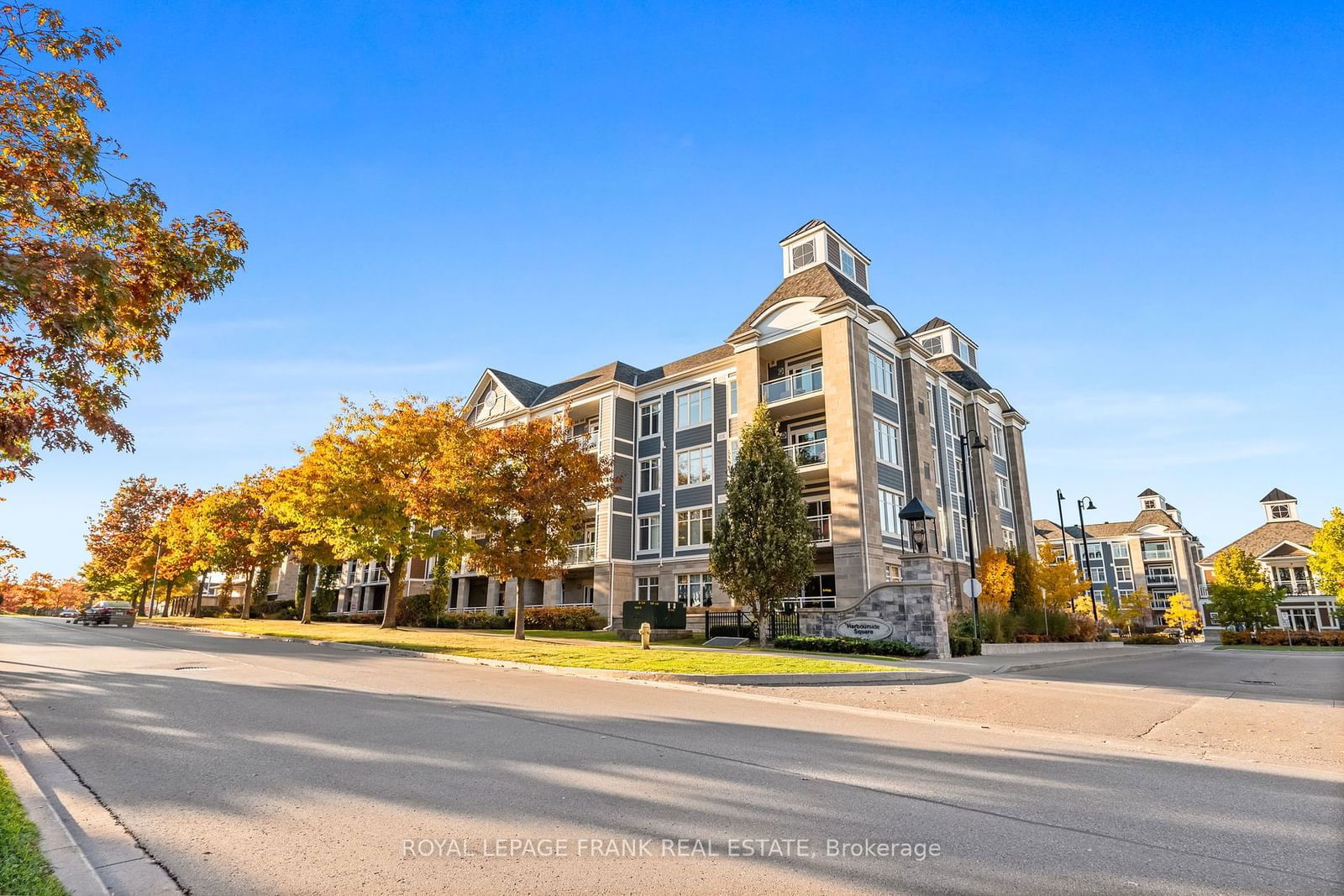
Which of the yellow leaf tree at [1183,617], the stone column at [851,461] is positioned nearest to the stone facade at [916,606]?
the stone column at [851,461]

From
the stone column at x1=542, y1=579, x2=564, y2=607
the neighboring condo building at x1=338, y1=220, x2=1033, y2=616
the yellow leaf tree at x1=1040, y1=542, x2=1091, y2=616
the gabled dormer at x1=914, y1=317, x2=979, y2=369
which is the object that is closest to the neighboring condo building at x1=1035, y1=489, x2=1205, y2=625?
the gabled dormer at x1=914, y1=317, x2=979, y2=369

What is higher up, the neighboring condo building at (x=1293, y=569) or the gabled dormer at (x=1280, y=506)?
the gabled dormer at (x=1280, y=506)

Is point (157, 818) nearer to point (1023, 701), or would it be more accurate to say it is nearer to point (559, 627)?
point (1023, 701)

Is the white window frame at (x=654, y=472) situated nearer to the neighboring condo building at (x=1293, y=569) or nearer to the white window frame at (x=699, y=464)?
the white window frame at (x=699, y=464)

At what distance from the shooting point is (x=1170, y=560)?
83.9 m

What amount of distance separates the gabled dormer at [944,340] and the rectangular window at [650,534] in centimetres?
2074

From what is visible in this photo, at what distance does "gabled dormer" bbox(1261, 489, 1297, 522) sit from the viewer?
8431 centimetres

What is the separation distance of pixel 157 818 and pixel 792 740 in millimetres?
5896

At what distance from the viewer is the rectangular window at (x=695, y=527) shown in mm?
35122

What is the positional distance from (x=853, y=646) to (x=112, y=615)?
38.3 m

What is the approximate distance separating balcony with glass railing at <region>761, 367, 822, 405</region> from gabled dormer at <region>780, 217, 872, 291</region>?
6829mm

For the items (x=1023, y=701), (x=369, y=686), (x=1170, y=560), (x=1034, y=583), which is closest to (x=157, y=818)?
(x=369, y=686)

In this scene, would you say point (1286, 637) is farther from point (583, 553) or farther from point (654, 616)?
point (583, 553)

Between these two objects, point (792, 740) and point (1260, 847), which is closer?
point (1260, 847)
